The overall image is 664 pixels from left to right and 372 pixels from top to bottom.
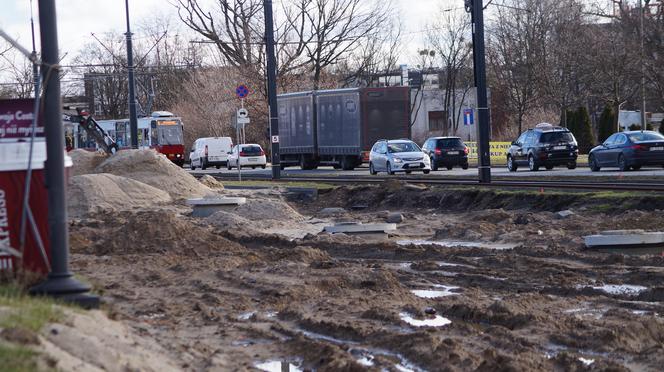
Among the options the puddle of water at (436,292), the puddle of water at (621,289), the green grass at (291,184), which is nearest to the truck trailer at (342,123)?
the green grass at (291,184)

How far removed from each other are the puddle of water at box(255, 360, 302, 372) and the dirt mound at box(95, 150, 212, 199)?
23233mm

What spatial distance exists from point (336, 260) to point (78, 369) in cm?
949

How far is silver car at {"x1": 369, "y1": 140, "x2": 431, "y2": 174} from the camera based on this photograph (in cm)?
4319

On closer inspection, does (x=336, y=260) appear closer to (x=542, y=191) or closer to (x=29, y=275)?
(x=29, y=275)

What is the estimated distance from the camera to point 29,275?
9.55 m

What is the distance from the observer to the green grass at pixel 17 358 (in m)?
6.53

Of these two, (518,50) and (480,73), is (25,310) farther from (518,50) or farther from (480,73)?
(518,50)

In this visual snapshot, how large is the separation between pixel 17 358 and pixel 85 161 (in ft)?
110

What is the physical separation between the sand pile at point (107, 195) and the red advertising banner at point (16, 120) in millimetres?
16827

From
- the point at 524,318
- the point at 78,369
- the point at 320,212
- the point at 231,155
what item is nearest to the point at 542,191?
the point at 320,212

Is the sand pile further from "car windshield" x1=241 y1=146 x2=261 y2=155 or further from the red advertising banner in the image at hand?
"car windshield" x1=241 y1=146 x2=261 y2=155

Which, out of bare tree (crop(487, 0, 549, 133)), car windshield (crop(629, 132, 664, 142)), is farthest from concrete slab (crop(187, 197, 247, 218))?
bare tree (crop(487, 0, 549, 133))

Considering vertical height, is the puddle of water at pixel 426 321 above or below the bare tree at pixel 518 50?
below

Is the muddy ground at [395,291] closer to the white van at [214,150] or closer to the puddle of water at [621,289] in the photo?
the puddle of water at [621,289]
